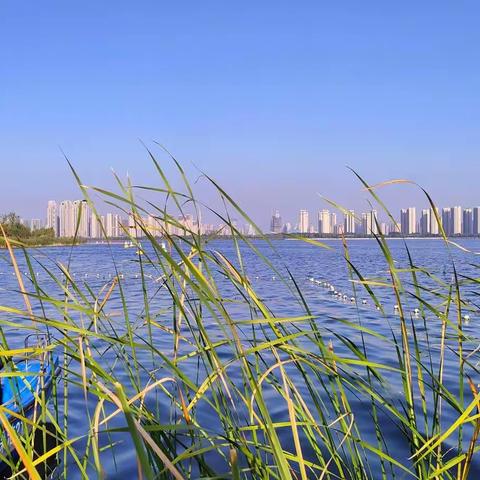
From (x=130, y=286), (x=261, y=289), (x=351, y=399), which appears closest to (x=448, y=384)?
(x=351, y=399)

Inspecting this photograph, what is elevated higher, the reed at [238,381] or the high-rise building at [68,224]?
the high-rise building at [68,224]

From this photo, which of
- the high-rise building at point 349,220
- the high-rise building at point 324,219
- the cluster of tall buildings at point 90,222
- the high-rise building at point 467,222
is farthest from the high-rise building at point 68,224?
the high-rise building at point 467,222

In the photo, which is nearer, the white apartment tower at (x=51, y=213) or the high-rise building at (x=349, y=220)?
the high-rise building at (x=349, y=220)

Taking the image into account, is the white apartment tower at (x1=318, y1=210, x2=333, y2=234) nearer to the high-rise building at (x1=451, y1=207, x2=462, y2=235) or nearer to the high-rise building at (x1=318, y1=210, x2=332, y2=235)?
the high-rise building at (x1=318, y1=210, x2=332, y2=235)

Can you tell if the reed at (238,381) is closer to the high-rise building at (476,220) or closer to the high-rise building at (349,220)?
the high-rise building at (349,220)

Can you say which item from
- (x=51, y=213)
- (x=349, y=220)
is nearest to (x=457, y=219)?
(x=51, y=213)

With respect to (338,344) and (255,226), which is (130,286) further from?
(255,226)

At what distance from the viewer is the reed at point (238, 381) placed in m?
1.49

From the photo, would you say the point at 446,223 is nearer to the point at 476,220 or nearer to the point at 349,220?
the point at 349,220

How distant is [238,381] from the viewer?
7.63m

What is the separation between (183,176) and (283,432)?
432 cm

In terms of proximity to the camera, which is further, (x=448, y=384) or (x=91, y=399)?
(x=448, y=384)

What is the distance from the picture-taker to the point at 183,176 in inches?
71.8

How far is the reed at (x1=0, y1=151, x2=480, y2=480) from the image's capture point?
4.88 ft
